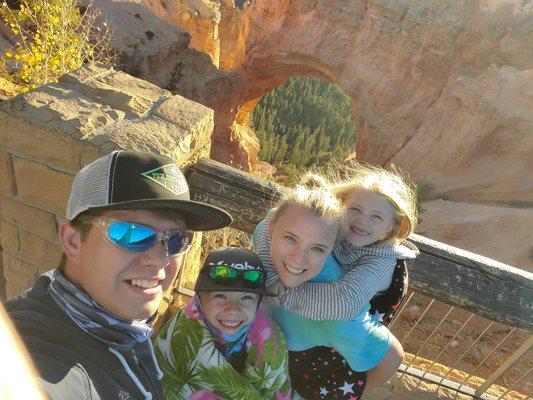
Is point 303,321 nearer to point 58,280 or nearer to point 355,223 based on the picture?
point 355,223

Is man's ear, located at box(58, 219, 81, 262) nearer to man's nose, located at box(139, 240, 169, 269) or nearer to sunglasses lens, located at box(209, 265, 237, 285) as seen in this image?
man's nose, located at box(139, 240, 169, 269)

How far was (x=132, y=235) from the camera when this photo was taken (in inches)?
46.1

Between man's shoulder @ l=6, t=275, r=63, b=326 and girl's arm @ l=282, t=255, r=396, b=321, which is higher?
man's shoulder @ l=6, t=275, r=63, b=326

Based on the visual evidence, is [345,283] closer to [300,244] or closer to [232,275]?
[300,244]

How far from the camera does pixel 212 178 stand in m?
1.95

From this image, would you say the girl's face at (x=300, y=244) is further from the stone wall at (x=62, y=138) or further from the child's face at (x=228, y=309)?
the stone wall at (x=62, y=138)

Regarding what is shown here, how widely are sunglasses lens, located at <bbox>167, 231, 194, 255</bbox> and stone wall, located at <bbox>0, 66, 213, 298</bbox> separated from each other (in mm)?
531

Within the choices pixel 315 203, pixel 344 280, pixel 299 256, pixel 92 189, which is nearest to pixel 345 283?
pixel 344 280

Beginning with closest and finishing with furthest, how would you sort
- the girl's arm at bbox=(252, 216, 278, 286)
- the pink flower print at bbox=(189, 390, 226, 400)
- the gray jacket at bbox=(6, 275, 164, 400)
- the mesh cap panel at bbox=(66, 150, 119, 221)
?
the gray jacket at bbox=(6, 275, 164, 400) → the mesh cap panel at bbox=(66, 150, 119, 221) → the pink flower print at bbox=(189, 390, 226, 400) → the girl's arm at bbox=(252, 216, 278, 286)

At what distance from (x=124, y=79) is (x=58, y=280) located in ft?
4.33

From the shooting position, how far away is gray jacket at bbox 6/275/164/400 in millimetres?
974

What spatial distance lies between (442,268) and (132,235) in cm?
140

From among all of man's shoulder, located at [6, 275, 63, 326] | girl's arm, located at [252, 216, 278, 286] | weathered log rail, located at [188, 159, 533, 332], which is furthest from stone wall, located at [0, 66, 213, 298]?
man's shoulder, located at [6, 275, 63, 326]

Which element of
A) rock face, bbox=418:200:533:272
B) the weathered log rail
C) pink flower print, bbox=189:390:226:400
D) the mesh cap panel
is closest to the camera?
the mesh cap panel
